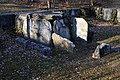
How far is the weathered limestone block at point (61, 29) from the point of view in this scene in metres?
16.1

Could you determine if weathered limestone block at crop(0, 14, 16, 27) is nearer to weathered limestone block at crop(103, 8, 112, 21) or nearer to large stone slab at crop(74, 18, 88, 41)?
large stone slab at crop(74, 18, 88, 41)

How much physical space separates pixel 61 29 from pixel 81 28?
1435 mm

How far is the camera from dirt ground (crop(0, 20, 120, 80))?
37.7 ft

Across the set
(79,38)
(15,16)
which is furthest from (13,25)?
(79,38)

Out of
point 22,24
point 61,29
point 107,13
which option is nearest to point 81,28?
point 61,29

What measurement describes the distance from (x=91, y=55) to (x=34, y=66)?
3.44 m

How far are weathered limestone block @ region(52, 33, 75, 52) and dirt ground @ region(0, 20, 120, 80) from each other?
1.21 feet

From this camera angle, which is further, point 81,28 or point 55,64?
point 81,28

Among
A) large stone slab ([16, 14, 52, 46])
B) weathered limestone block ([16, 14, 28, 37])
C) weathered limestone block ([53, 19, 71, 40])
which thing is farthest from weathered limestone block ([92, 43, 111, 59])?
weathered limestone block ([16, 14, 28, 37])

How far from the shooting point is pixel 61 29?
16453mm

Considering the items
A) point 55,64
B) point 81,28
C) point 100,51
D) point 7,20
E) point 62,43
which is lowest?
point 55,64

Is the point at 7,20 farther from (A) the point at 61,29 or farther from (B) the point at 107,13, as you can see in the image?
(B) the point at 107,13

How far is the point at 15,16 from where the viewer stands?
1720 cm

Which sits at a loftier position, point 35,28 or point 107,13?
point 107,13
